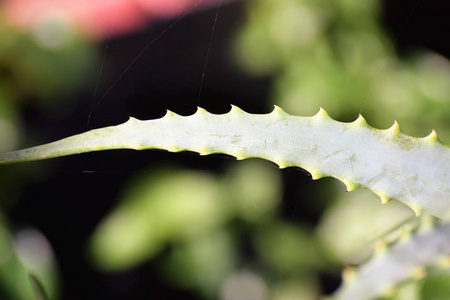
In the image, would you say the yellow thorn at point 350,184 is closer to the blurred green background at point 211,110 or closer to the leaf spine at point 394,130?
the leaf spine at point 394,130

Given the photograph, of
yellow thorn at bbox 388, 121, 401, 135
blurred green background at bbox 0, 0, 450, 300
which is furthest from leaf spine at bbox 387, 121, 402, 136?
blurred green background at bbox 0, 0, 450, 300

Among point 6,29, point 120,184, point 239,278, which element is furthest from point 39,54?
point 239,278

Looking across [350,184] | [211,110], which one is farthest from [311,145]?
[211,110]

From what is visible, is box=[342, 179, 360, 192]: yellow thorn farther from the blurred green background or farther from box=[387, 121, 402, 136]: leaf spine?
the blurred green background

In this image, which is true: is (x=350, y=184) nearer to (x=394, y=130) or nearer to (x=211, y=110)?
(x=394, y=130)

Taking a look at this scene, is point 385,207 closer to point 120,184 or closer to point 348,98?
point 348,98

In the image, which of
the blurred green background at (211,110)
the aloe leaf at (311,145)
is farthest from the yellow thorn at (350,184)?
the blurred green background at (211,110)
